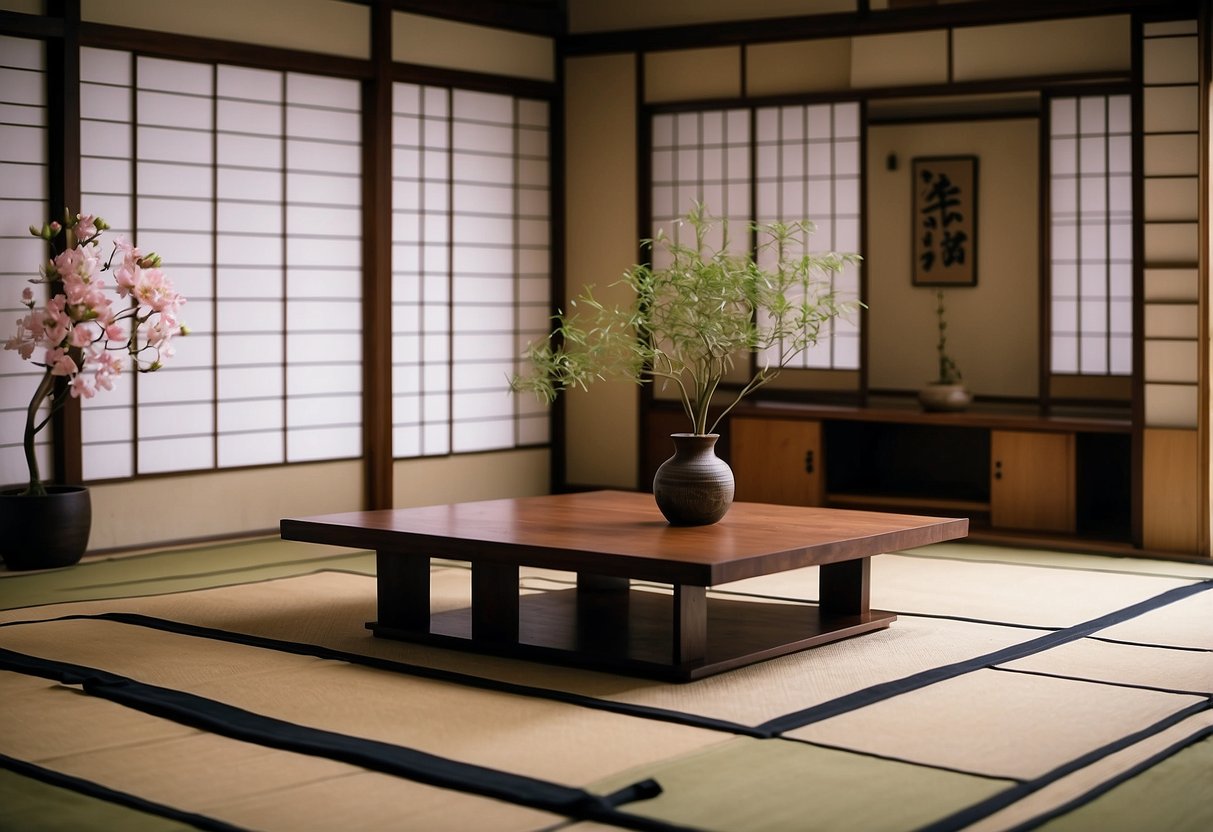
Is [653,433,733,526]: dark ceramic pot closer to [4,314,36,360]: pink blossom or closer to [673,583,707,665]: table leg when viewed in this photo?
[673,583,707,665]: table leg

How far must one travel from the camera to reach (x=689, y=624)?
4105 millimetres

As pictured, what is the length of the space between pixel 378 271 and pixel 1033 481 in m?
3.26

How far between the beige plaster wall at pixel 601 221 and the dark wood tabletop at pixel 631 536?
2.86 metres

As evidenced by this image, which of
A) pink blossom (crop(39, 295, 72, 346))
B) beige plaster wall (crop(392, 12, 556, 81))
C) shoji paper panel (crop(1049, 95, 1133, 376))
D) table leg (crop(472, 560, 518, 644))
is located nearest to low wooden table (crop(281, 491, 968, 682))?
table leg (crop(472, 560, 518, 644))

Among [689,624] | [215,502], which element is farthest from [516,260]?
[689,624]

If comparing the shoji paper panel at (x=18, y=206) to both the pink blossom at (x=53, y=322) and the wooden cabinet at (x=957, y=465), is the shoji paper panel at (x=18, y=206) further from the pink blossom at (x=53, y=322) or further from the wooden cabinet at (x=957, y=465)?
the wooden cabinet at (x=957, y=465)

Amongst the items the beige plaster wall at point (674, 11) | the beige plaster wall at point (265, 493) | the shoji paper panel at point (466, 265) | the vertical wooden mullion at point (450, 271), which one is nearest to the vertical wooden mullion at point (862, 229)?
the beige plaster wall at point (674, 11)

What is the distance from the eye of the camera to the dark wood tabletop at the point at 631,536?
3990 millimetres

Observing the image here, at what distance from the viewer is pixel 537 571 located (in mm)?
5938

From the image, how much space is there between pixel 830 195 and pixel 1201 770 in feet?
16.0

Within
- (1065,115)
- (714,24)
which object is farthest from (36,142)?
(1065,115)

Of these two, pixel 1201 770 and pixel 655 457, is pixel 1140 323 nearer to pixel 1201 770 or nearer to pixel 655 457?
pixel 655 457

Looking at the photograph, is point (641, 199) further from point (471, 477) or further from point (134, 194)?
point (134, 194)

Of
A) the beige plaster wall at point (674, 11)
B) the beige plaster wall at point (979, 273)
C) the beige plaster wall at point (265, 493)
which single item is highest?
the beige plaster wall at point (674, 11)
